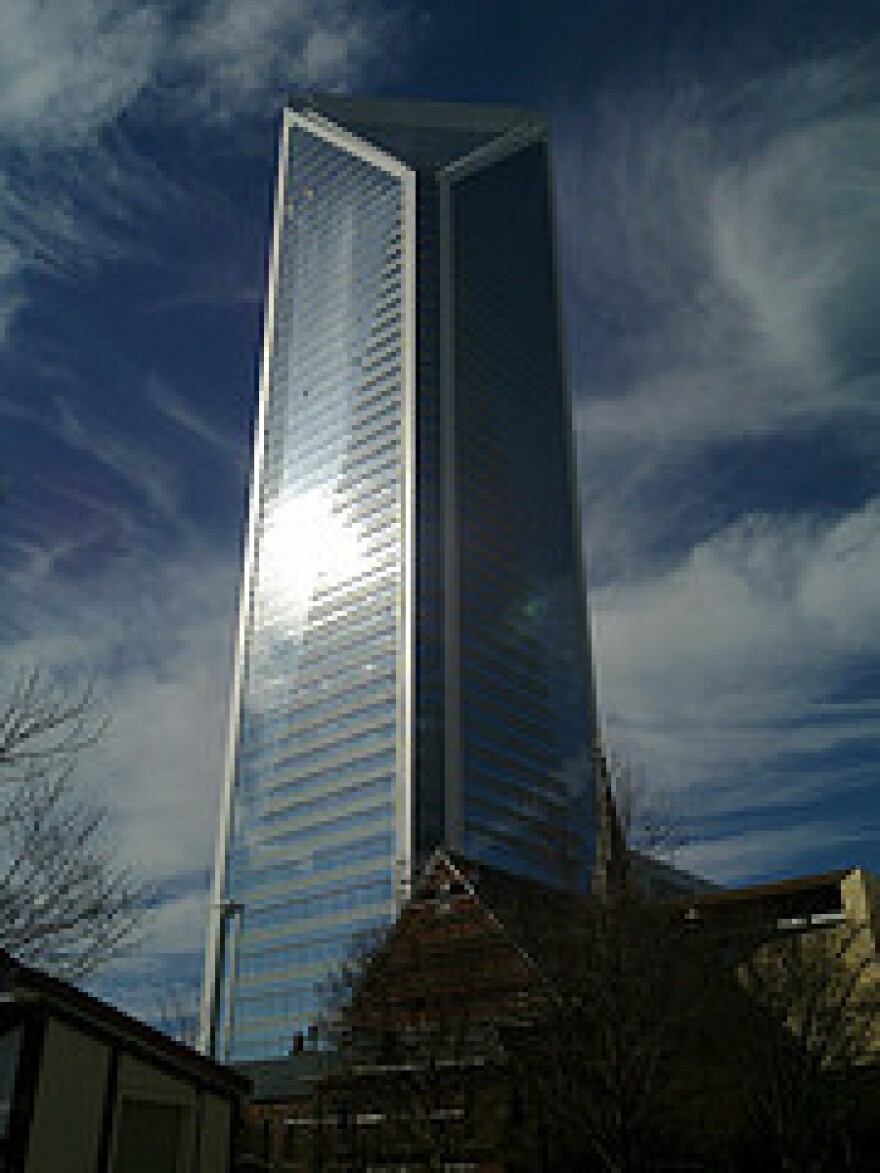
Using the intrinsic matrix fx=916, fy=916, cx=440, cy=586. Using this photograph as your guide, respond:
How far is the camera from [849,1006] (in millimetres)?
24469

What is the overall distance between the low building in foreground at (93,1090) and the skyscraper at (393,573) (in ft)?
286

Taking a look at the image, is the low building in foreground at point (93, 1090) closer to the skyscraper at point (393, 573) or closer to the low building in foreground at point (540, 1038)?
the low building in foreground at point (540, 1038)

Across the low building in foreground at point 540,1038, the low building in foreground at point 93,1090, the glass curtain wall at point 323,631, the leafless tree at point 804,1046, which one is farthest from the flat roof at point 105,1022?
the glass curtain wall at point 323,631

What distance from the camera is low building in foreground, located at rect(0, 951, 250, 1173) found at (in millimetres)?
14406

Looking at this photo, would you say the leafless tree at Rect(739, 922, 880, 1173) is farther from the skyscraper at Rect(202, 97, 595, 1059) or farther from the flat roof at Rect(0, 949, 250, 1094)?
the skyscraper at Rect(202, 97, 595, 1059)

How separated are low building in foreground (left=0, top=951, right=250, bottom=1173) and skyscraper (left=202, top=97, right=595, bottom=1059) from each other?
8721cm

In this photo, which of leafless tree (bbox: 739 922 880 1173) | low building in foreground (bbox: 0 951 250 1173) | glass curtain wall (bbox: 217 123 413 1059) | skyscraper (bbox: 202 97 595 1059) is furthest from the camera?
skyscraper (bbox: 202 97 595 1059)

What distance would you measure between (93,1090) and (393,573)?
12889 centimetres

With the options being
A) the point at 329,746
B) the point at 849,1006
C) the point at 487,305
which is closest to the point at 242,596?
the point at 329,746

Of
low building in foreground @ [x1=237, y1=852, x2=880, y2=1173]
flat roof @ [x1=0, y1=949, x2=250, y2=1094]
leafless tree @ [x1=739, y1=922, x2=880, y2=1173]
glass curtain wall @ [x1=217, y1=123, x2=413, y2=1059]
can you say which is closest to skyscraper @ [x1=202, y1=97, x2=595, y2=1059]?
glass curtain wall @ [x1=217, y1=123, x2=413, y2=1059]

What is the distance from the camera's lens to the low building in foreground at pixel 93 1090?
14.4m

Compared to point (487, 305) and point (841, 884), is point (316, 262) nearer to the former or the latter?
point (487, 305)

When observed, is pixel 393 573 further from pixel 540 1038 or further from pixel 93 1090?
pixel 93 1090

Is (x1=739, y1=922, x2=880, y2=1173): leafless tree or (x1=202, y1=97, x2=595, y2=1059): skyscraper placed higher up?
(x1=202, y1=97, x2=595, y2=1059): skyscraper
